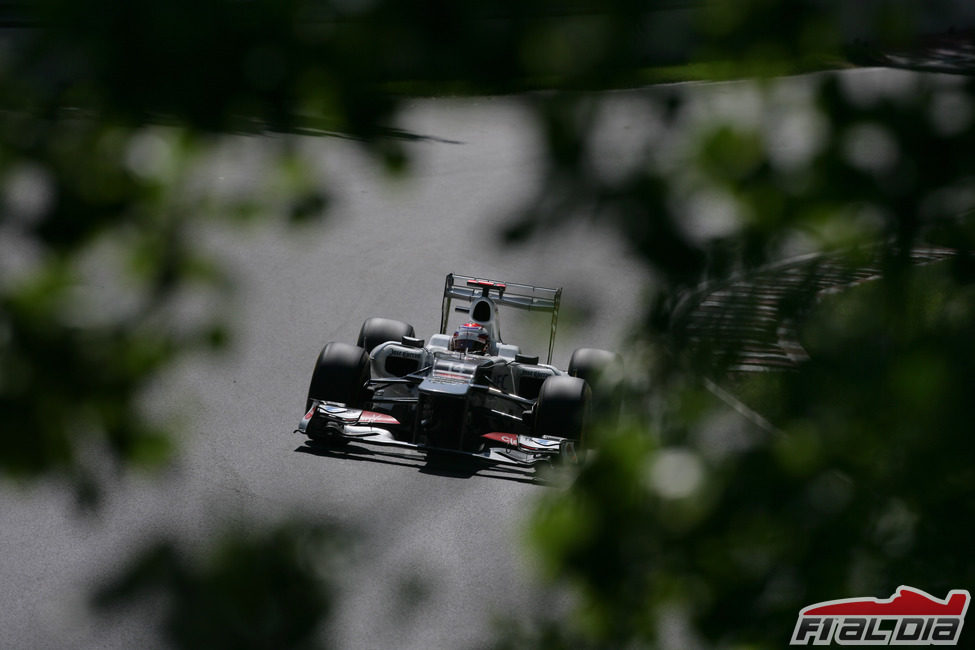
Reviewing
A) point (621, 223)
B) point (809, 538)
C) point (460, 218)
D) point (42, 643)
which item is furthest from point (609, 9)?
point (460, 218)

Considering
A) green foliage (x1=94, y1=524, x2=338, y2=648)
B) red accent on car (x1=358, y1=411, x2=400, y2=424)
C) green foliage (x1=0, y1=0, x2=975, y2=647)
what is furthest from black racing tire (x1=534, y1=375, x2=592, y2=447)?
green foliage (x1=94, y1=524, x2=338, y2=648)

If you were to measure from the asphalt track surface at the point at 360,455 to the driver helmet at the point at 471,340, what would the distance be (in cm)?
37

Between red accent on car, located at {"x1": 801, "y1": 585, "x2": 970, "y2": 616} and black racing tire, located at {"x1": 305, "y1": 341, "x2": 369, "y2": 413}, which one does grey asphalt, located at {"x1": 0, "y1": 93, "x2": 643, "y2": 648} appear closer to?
red accent on car, located at {"x1": 801, "y1": 585, "x2": 970, "y2": 616}

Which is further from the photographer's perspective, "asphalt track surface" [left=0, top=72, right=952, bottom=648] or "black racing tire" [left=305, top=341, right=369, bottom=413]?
"black racing tire" [left=305, top=341, right=369, bottom=413]

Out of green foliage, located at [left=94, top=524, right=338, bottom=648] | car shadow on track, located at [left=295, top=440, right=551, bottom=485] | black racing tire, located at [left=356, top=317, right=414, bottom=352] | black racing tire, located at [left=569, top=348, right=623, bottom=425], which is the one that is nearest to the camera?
green foliage, located at [left=94, top=524, right=338, bottom=648]

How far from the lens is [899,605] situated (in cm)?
166

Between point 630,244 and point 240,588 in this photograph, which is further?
point 630,244

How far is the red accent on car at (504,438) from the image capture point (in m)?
9.20

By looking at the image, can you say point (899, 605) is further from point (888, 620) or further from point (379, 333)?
point (379, 333)

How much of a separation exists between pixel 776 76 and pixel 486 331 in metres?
8.45

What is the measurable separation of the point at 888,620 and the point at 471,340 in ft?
26.5

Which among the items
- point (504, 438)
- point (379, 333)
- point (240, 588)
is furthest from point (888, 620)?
point (379, 333)

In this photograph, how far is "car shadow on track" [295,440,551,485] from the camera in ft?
30.1

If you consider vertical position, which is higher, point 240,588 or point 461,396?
point 240,588
